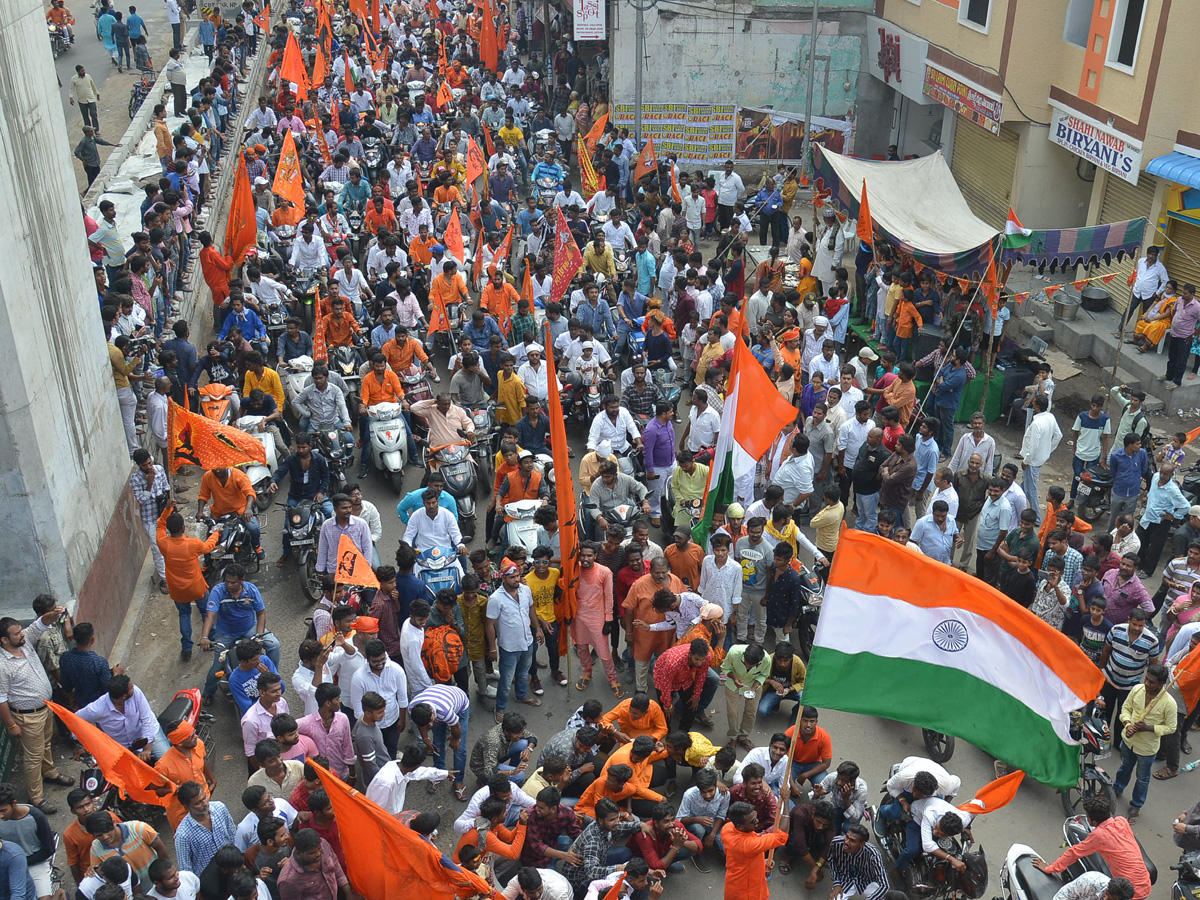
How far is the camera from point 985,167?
23031mm

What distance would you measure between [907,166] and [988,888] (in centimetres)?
1290

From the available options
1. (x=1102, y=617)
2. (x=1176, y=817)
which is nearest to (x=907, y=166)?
(x=1102, y=617)

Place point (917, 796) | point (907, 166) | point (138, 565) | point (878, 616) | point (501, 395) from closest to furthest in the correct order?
point (878, 616)
point (917, 796)
point (138, 565)
point (501, 395)
point (907, 166)

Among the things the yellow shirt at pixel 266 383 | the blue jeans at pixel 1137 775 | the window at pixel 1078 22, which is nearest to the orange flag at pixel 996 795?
the blue jeans at pixel 1137 775

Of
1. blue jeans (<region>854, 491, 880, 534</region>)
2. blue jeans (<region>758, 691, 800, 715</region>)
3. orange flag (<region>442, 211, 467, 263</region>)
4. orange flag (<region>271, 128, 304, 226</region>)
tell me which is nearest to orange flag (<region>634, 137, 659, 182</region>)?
orange flag (<region>442, 211, 467, 263</region>)

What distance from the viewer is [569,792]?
8.52 meters

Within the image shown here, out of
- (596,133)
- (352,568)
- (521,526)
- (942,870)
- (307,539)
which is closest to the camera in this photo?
(942,870)

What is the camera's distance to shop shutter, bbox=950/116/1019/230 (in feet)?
71.8

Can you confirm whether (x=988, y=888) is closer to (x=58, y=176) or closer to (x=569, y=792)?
(x=569, y=792)

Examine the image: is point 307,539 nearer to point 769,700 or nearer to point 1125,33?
point 769,700

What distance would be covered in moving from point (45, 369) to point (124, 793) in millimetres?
3962

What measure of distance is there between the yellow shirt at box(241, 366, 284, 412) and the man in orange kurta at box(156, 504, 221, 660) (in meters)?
2.97

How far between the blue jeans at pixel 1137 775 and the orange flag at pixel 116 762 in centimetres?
697

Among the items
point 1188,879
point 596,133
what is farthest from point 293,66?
point 1188,879
